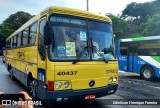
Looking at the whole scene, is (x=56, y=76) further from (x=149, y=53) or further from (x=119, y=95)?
(x=149, y=53)

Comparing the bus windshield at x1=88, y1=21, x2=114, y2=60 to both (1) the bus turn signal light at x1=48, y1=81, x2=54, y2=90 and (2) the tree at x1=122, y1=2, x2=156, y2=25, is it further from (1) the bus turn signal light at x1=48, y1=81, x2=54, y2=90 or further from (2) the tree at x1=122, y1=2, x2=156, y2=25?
(2) the tree at x1=122, y1=2, x2=156, y2=25

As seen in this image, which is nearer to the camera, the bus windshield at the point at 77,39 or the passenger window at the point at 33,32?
the bus windshield at the point at 77,39

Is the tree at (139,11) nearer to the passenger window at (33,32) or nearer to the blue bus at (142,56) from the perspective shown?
the blue bus at (142,56)

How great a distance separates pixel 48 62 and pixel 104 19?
2508 mm

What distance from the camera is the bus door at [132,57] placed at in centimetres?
1549

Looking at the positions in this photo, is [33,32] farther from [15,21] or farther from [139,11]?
[15,21]

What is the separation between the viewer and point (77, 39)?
6.34m

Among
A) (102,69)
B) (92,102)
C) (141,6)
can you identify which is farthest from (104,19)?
(141,6)

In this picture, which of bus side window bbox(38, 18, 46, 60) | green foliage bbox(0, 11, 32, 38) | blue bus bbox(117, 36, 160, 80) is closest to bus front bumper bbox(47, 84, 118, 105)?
bus side window bbox(38, 18, 46, 60)

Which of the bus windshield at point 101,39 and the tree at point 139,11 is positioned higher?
the tree at point 139,11

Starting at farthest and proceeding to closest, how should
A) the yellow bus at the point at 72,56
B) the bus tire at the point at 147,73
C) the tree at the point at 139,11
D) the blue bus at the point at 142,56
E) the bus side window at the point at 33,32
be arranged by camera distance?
1. the tree at the point at 139,11
2. the bus tire at the point at 147,73
3. the blue bus at the point at 142,56
4. the bus side window at the point at 33,32
5. the yellow bus at the point at 72,56

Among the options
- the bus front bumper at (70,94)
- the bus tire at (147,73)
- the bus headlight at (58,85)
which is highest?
the bus headlight at (58,85)


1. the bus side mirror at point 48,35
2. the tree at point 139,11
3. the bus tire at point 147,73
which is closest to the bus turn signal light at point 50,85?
the bus side mirror at point 48,35

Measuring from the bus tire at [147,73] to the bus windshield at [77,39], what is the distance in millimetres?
8085
